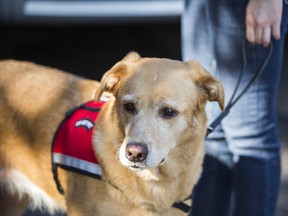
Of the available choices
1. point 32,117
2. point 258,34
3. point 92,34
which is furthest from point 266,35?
point 92,34

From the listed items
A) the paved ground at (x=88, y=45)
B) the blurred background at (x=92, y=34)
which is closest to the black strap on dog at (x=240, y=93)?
the blurred background at (x=92, y=34)

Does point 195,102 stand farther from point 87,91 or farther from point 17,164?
point 17,164

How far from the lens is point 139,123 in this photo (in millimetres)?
2748

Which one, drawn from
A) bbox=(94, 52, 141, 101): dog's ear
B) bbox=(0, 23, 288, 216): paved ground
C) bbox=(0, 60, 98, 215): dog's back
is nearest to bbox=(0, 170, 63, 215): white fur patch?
bbox=(0, 60, 98, 215): dog's back

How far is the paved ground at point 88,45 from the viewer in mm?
5734

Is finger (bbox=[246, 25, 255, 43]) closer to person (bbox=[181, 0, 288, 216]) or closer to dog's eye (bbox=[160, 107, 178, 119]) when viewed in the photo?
person (bbox=[181, 0, 288, 216])

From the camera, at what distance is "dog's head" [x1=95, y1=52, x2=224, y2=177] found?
270 cm

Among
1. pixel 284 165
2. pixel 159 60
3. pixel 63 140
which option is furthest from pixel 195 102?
pixel 284 165

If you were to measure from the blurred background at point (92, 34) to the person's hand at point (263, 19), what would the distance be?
4.90 ft

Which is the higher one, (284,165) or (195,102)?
(195,102)

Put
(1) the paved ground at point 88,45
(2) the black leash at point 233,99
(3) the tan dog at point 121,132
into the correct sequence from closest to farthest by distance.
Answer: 1. (3) the tan dog at point 121,132
2. (2) the black leash at point 233,99
3. (1) the paved ground at point 88,45

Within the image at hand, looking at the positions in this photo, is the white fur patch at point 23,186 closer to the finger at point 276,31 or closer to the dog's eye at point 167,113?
the dog's eye at point 167,113

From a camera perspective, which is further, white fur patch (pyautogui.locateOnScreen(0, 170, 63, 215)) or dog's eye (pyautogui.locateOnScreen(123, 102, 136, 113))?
white fur patch (pyautogui.locateOnScreen(0, 170, 63, 215))

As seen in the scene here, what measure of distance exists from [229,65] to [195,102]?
15.4 inches
